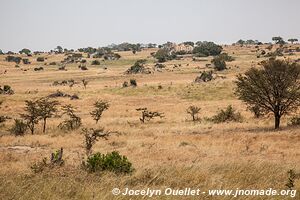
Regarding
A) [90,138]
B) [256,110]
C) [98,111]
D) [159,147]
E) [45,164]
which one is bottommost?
[98,111]

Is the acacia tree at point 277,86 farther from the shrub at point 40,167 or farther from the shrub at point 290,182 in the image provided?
the shrub at point 290,182

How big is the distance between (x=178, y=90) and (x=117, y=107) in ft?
58.9

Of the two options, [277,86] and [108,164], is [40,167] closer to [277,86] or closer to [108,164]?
[108,164]

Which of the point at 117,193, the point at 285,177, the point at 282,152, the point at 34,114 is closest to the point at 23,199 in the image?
the point at 117,193

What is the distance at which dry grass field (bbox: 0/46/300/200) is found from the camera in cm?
630

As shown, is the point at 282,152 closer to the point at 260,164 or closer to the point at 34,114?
the point at 260,164

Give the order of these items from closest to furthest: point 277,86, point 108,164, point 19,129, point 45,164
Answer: point 108,164, point 45,164, point 277,86, point 19,129

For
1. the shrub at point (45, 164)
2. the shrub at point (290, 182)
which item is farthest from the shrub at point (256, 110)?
the shrub at point (290, 182)

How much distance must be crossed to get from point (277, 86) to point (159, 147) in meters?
12.4

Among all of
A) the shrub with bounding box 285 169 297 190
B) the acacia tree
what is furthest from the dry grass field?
the acacia tree

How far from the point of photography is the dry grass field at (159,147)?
6301mm

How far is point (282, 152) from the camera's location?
65.3ft

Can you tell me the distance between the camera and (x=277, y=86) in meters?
29.0

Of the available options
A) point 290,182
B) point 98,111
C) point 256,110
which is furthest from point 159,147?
point 290,182
